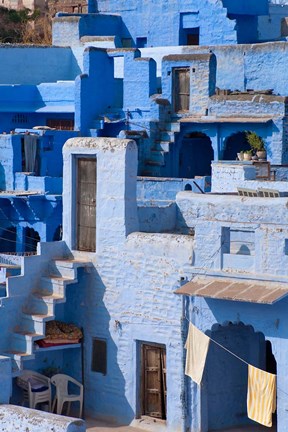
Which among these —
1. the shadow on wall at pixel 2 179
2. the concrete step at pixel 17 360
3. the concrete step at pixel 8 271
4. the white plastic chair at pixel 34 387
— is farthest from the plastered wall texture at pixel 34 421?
the shadow on wall at pixel 2 179

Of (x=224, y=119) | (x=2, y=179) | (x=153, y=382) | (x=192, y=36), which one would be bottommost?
(x=153, y=382)

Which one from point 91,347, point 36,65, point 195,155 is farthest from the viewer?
point 36,65

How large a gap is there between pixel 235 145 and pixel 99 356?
1103 cm

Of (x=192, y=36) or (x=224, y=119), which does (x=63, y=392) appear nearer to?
(x=224, y=119)

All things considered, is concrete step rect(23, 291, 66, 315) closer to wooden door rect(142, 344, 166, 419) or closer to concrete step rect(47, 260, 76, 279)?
concrete step rect(47, 260, 76, 279)

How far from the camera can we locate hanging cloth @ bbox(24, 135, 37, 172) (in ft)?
118

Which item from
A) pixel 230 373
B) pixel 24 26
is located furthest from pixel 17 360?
pixel 24 26

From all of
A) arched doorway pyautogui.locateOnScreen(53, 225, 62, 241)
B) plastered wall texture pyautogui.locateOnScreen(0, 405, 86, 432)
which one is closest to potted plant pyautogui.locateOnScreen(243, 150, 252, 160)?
arched doorway pyautogui.locateOnScreen(53, 225, 62, 241)

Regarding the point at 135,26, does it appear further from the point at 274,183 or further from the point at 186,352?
the point at 186,352

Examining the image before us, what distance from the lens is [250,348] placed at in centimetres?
2631

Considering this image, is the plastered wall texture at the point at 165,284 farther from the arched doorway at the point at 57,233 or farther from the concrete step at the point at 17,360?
the arched doorway at the point at 57,233

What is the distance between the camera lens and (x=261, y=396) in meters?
24.9

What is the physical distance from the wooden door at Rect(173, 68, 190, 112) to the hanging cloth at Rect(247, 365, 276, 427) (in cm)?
1277

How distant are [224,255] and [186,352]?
1.55 metres
